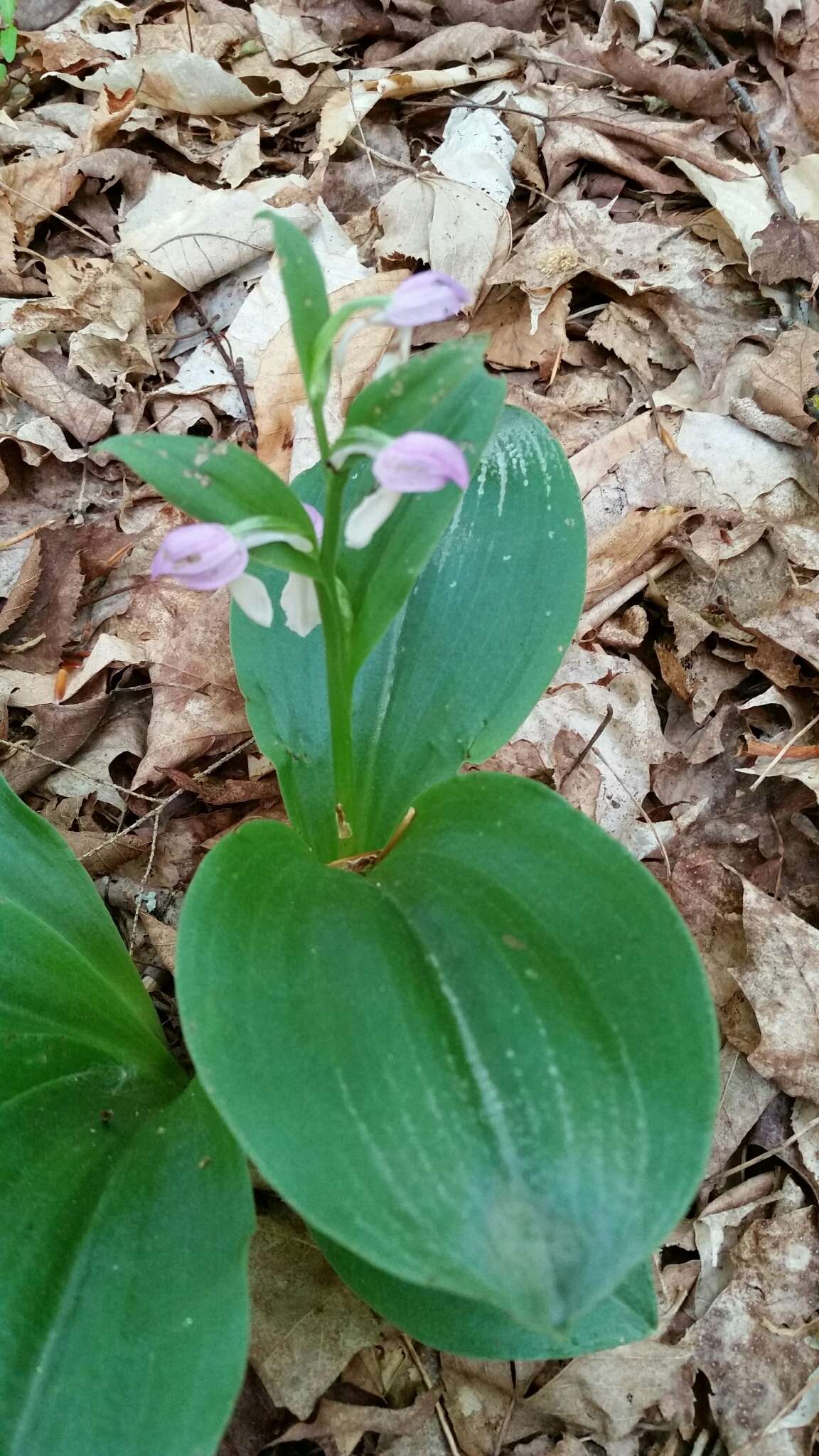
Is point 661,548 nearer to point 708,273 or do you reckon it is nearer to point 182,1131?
point 708,273

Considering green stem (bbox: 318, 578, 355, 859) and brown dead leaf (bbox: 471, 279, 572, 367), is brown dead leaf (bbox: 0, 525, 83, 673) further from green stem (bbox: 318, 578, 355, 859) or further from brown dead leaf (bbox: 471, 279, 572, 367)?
brown dead leaf (bbox: 471, 279, 572, 367)

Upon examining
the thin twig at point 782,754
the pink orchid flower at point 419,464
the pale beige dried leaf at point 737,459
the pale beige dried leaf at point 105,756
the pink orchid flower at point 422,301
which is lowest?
the pale beige dried leaf at point 105,756

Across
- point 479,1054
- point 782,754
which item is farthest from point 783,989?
point 479,1054

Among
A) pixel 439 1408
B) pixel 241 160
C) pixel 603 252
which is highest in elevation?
pixel 241 160

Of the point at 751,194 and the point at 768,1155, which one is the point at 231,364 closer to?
the point at 751,194

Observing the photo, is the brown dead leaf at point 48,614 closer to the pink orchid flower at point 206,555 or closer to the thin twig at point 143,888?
the thin twig at point 143,888

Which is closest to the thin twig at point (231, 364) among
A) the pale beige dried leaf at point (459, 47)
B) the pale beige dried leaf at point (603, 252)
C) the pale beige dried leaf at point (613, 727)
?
the pale beige dried leaf at point (603, 252)
